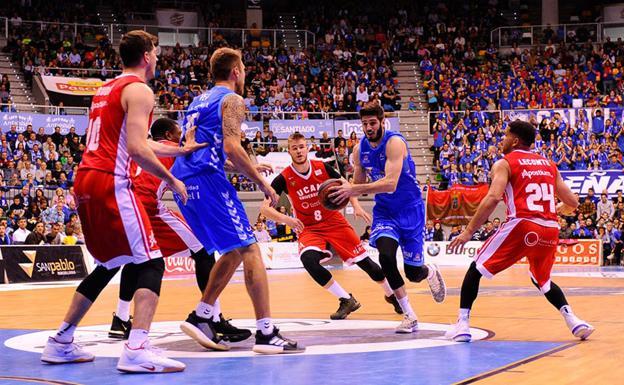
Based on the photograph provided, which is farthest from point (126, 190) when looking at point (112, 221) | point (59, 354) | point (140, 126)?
point (59, 354)

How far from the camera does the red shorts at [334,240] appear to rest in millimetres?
10172

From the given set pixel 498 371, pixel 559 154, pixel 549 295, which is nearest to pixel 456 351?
pixel 498 371

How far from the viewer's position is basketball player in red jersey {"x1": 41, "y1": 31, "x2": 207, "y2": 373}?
19.5ft

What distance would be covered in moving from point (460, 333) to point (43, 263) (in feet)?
45.0

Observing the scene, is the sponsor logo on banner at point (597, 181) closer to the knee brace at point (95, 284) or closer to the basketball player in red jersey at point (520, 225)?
the basketball player in red jersey at point (520, 225)

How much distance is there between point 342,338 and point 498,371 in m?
2.20

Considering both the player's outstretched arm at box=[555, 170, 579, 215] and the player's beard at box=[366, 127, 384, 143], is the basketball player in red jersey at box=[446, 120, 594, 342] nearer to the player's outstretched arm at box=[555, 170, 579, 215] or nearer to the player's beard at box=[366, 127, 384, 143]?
the player's outstretched arm at box=[555, 170, 579, 215]

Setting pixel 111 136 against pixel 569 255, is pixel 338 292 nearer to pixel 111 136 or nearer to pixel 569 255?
pixel 111 136

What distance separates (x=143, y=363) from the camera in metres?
5.86

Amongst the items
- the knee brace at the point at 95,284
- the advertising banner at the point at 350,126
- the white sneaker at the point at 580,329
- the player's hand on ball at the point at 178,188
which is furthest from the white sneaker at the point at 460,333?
the advertising banner at the point at 350,126

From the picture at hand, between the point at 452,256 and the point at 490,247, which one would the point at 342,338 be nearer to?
the point at 490,247

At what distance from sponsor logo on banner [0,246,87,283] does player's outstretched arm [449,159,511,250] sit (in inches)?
523

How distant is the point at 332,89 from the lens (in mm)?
33969

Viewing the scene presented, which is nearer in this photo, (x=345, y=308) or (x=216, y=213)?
(x=216, y=213)
